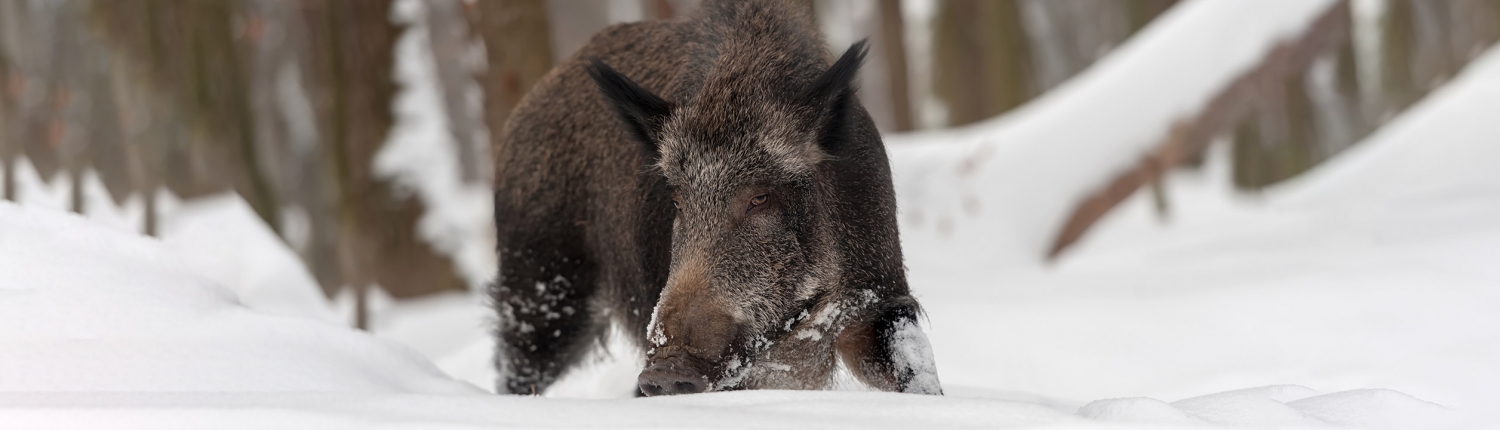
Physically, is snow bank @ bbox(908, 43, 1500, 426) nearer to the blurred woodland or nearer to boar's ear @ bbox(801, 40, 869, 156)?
the blurred woodland

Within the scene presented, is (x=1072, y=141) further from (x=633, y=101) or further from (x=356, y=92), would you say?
(x=633, y=101)

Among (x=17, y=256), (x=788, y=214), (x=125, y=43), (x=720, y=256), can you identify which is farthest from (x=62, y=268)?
(x=125, y=43)

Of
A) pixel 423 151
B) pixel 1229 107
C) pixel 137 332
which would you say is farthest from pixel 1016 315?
pixel 137 332

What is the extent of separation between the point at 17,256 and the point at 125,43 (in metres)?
6.57

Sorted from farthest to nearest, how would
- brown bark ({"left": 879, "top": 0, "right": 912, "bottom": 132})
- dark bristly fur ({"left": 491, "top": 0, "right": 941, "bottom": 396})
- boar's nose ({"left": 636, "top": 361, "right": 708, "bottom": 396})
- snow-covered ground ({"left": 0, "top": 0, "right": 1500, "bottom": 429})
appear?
brown bark ({"left": 879, "top": 0, "right": 912, "bottom": 132}) < dark bristly fur ({"left": 491, "top": 0, "right": 941, "bottom": 396}) < boar's nose ({"left": 636, "top": 361, "right": 708, "bottom": 396}) < snow-covered ground ({"left": 0, "top": 0, "right": 1500, "bottom": 429})

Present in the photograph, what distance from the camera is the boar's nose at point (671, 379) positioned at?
2.65 meters

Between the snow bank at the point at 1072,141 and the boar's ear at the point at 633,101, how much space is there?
4.72 meters

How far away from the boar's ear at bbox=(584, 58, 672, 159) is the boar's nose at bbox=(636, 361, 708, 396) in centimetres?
88

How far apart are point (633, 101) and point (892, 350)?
3.54ft

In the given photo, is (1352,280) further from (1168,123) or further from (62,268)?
(62,268)

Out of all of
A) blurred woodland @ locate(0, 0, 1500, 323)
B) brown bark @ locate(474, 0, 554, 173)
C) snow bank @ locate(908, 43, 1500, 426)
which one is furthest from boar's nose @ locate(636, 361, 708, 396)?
brown bark @ locate(474, 0, 554, 173)

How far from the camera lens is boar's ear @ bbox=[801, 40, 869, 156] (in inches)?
124

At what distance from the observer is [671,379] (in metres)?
2.65

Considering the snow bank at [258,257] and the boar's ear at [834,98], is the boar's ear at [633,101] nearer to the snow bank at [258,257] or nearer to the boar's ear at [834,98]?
the boar's ear at [834,98]
